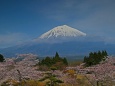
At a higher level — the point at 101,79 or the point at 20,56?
the point at 20,56

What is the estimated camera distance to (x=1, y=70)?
19.3 meters

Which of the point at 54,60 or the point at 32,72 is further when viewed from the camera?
the point at 54,60

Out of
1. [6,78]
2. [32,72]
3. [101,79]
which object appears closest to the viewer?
[101,79]

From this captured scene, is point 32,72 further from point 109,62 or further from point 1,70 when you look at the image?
point 109,62

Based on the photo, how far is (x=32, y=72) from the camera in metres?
20.4

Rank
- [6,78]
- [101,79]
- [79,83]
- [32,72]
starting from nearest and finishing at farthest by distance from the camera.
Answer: [101,79], [6,78], [32,72], [79,83]

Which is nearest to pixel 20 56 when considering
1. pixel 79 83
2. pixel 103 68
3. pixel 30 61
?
pixel 30 61

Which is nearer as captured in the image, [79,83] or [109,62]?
[109,62]

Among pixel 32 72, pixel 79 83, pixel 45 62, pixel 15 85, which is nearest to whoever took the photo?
pixel 32 72

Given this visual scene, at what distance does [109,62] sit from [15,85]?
8245 mm

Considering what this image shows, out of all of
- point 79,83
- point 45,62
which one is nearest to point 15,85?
point 79,83

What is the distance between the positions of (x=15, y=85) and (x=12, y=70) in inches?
145

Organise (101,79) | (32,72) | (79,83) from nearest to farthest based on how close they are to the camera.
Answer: (101,79) < (32,72) < (79,83)

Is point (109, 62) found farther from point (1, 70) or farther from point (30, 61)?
point (1, 70)
